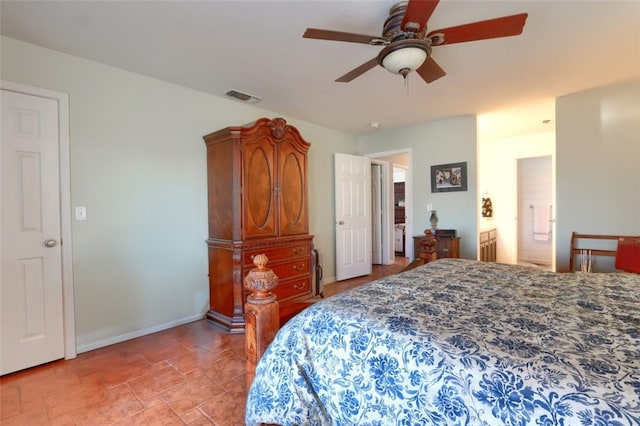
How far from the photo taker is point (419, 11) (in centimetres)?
153

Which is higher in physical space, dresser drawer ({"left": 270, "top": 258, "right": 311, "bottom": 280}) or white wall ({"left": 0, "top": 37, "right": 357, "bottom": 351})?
white wall ({"left": 0, "top": 37, "right": 357, "bottom": 351})

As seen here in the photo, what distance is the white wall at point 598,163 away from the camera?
3.13 m

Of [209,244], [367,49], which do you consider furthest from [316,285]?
[367,49]

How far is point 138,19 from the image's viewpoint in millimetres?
1985

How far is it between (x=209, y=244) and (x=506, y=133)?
512 cm

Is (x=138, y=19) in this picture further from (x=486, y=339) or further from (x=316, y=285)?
(x=316, y=285)

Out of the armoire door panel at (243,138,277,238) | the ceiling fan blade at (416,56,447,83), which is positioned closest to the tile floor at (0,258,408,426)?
the armoire door panel at (243,138,277,238)

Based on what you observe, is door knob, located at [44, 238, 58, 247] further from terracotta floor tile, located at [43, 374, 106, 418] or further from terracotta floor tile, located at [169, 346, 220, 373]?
terracotta floor tile, located at [169, 346, 220, 373]

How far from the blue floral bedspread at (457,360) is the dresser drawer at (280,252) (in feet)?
5.38

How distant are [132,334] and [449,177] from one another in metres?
4.23

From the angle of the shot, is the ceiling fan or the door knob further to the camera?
the door knob

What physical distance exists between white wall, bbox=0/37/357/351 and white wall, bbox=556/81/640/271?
3.92 meters

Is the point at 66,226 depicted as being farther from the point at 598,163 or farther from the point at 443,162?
the point at 598,163

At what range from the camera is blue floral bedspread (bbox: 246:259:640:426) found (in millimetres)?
750
